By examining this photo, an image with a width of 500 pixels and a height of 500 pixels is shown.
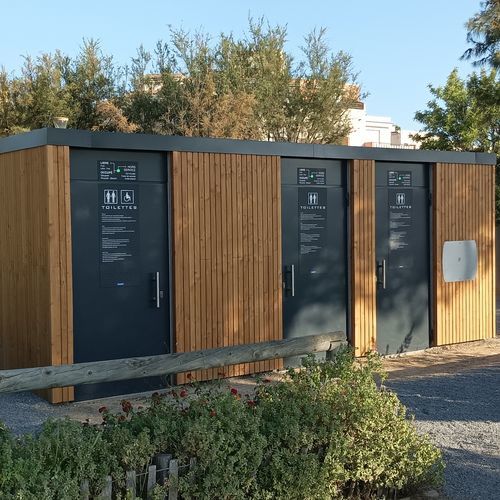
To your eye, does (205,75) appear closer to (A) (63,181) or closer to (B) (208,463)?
(A) (63,181)

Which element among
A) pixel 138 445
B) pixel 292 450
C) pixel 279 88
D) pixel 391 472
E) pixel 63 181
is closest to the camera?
pixel 138 445

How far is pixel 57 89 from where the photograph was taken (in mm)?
29375

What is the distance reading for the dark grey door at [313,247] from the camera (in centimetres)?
1090

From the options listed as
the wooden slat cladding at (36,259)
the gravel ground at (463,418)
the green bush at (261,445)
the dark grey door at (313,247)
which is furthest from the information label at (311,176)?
the green bush at (261,445)

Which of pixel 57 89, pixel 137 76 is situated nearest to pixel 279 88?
pixel 137 76

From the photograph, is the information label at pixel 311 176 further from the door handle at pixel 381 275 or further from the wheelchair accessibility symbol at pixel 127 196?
the wheelchair accessibility symbol at pixel 127 196

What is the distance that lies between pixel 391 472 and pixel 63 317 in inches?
178

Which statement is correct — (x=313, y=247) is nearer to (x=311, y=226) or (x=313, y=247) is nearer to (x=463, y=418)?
(x=311, y=226)

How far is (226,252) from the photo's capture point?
10.3m

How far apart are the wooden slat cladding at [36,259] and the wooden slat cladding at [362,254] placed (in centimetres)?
416

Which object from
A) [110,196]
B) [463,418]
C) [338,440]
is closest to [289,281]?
[110,196]

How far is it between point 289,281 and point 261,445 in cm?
618

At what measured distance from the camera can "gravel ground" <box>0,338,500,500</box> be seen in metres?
6.23

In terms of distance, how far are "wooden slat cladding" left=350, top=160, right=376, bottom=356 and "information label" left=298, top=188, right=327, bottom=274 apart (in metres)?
0.50
